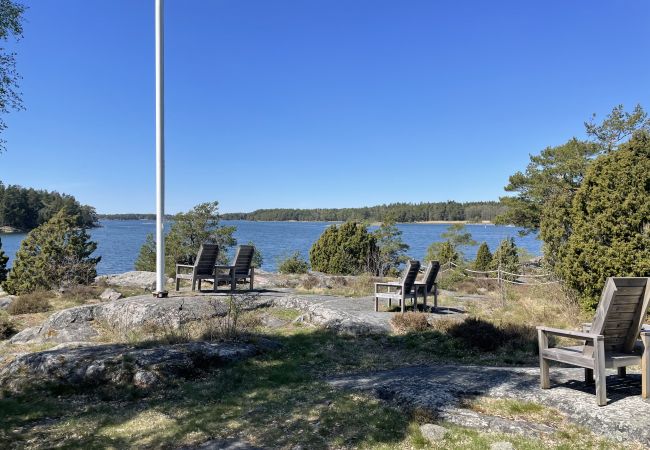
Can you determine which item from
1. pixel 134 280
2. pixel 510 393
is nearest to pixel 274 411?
pixel 510 393

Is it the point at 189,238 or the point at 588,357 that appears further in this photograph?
the point at 189,238

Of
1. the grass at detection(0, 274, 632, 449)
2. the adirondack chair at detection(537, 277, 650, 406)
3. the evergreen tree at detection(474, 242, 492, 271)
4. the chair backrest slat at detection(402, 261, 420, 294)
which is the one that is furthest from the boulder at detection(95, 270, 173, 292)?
the evergreen tree at detection(474, 242, 492, 271)

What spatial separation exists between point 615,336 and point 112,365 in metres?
5.72

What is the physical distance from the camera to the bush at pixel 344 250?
24.8 meters

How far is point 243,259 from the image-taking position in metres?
12.5

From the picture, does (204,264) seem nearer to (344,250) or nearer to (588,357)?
(588,357)

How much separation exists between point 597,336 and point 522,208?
28.4 metres

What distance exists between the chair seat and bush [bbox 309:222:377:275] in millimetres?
19292

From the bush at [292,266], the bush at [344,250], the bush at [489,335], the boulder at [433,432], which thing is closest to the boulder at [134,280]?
the bush at [292,266]

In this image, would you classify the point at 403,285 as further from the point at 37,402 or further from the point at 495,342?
the point at 37,402

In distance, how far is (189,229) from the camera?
25047 millimetres

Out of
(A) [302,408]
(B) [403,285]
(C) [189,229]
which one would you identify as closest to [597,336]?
(A) [302,408]

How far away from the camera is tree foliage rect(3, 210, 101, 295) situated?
16484mm

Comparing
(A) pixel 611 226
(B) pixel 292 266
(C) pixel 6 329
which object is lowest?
(C) pixel 6 329
